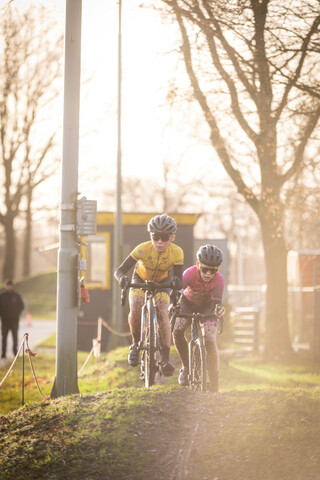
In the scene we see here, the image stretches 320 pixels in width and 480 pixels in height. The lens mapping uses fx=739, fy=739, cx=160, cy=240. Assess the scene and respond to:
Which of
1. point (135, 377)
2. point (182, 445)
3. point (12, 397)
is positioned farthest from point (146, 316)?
point (12, 397)

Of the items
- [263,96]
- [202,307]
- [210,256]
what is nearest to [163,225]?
[210,256]

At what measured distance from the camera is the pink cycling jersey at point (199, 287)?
7.57 metres

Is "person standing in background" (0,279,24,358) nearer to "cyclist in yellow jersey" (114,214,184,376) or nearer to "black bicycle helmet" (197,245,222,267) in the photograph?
"cyclist in yellow jersey" (114,214,184,376)

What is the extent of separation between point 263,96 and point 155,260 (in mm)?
6294

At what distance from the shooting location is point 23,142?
39031 millimetres

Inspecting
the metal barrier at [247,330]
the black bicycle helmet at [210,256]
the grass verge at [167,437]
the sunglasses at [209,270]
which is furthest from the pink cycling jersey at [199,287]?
the metal barrier at [247,330]

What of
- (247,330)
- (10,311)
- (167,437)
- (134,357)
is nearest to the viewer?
(167,437)

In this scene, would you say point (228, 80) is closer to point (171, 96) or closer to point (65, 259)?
point (171, 96)

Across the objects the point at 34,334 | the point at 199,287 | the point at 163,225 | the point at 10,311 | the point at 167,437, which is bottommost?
the point at 34,334

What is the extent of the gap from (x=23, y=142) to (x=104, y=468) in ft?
113

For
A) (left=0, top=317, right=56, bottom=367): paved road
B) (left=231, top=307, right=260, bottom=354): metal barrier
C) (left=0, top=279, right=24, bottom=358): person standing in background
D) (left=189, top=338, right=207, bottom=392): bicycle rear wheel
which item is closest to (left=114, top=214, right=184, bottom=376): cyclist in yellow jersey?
(left=189, top=338, right=207, bottom=392): bicycle rear wheel

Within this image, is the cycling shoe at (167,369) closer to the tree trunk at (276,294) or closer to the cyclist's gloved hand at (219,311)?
the cyclist's gloved hand at (219,311)

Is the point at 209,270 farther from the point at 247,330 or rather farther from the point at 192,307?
the point at 247,330

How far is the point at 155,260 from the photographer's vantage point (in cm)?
729
